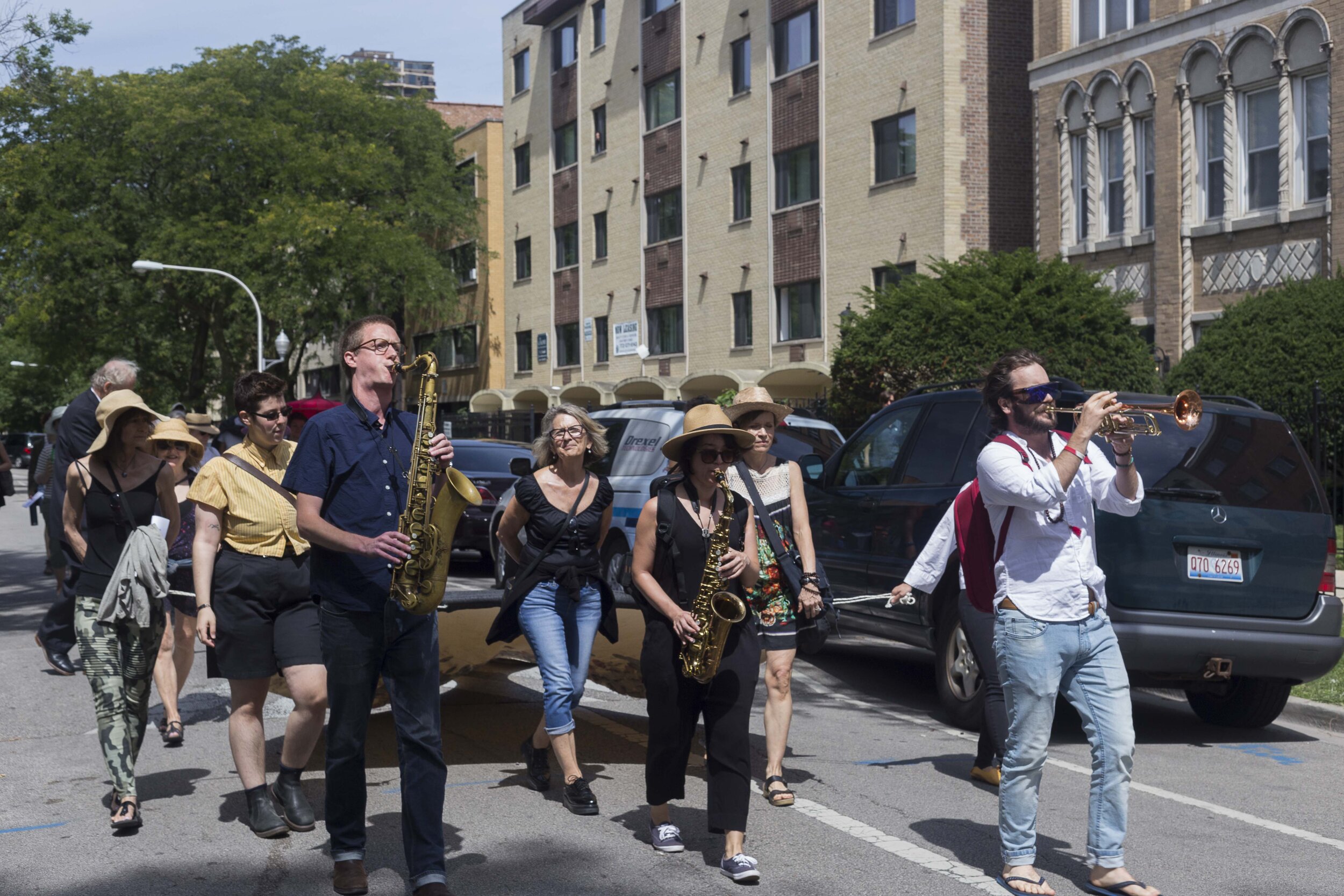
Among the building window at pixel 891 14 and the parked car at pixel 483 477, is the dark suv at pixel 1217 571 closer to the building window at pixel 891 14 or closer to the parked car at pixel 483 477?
the parked car at pixel 483 477

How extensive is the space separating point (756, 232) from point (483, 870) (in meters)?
30.0

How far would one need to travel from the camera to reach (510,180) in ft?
159

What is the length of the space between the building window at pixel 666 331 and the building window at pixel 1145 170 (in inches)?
616

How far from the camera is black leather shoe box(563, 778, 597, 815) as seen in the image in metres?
6.40

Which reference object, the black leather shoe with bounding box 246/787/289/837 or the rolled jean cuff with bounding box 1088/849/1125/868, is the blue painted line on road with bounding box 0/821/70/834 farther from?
the rolled jean cuff with bounding box 1088/849/1125/868

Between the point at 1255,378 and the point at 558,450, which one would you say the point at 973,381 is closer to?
the point at 558,450

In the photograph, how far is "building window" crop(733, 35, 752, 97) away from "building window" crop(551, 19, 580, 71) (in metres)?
10.0

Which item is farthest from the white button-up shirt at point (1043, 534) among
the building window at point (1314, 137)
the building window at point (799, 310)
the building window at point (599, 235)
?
the building window at point (599, 235)

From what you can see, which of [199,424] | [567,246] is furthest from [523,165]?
[199,424]

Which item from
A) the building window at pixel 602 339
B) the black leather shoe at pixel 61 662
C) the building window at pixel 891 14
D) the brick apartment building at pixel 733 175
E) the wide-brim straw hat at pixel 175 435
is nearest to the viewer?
the wide-brim straw hat at pixel 175 435

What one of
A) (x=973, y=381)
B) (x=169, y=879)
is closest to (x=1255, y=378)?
(x=973, y=381)

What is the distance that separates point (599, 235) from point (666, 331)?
5123 mm

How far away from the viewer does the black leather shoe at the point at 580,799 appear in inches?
252

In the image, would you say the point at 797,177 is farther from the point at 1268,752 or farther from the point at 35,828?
the point at 35,828
